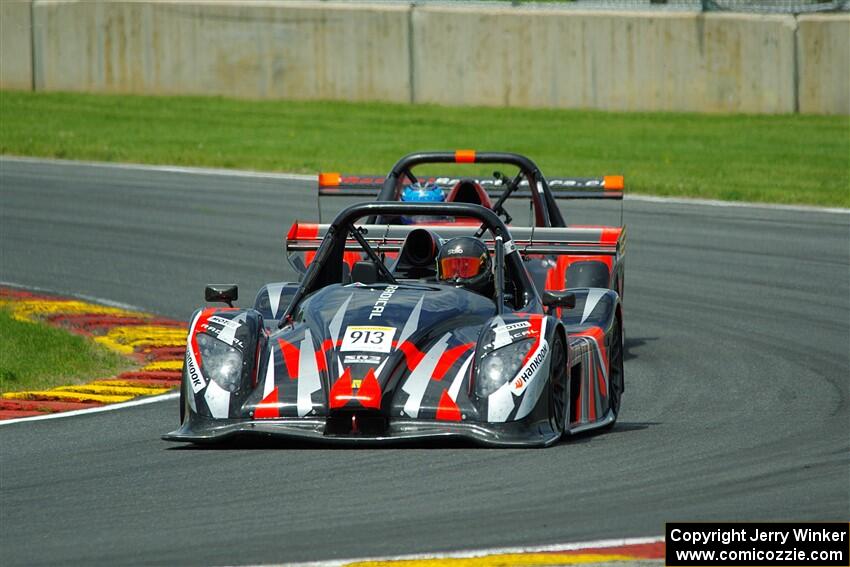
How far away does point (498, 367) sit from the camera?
8.50 metres

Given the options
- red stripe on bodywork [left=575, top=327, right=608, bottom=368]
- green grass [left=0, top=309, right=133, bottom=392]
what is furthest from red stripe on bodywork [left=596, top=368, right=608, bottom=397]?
green grass [left=0, top=309, right=133, bottom=392]

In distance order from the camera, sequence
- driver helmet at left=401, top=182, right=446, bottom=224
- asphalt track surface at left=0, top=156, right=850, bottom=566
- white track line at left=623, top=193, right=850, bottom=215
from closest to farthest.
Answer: asphalt track surface at left=0, top=156, right=850, bottom=566
driver helmet at left=401, top=182, right=446, bottom=224
white track line at left=623, top=193, right=850, bottom=215

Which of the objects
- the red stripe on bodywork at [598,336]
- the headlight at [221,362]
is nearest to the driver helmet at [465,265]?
the red stripe on bodywork at [598,336]

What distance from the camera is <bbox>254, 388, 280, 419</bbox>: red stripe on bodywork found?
8.46 meters

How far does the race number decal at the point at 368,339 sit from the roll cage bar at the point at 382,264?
3.02 ft

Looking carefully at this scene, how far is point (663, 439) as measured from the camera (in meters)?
8.98

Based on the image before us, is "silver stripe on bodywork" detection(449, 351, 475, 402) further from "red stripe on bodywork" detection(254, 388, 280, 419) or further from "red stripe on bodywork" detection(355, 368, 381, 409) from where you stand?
"red stripe on bodywork" detection(254, 388, 280, 419)

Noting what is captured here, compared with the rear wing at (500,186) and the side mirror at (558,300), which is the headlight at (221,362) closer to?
the side mirror at (558,300)

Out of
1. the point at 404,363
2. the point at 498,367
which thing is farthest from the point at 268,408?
the point at 498,367

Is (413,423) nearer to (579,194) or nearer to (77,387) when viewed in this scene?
(77,387)

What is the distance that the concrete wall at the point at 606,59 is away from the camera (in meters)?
28.1

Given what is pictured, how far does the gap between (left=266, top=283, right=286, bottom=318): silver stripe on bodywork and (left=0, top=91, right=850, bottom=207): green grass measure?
11.9 metres

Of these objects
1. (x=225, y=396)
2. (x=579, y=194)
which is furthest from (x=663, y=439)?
(x=579, y=194)

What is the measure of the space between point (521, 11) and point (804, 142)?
5.44m
